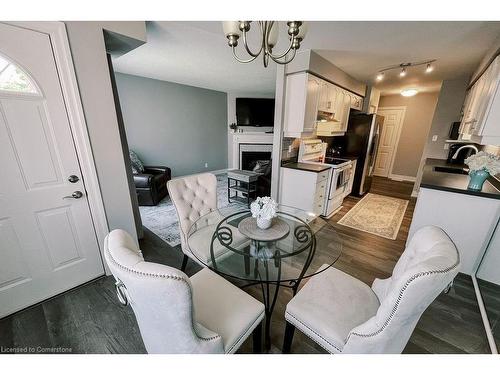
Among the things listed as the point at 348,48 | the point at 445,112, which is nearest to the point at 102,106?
the point at 348,48

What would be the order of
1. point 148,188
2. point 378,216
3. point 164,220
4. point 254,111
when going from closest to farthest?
point 164,220 → point 378,216 → point 148,188 → point 254,111

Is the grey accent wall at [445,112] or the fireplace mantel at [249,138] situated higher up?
the grey accent wall at [445,112]

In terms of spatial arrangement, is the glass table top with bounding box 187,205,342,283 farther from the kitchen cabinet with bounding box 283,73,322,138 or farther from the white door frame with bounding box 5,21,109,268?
the kitchen cabinet with bounding box 283,73,322,138

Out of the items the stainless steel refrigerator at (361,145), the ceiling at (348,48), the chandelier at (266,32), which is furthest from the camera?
the stainless steel refrigerator at (361,145)

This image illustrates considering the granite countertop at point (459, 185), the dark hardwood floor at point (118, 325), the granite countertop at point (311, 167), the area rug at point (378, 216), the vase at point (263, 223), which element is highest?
the granite countertop at point (459, 185)

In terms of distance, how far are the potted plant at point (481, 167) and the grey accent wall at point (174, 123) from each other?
521cm

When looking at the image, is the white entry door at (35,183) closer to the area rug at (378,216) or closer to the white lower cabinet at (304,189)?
the white lower cabinet at (304,189)

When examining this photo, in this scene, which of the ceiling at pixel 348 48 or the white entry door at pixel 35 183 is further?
the ceiling at pixel 348 48

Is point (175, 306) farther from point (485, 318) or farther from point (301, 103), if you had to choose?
point (301, 103)

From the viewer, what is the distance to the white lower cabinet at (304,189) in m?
2.98

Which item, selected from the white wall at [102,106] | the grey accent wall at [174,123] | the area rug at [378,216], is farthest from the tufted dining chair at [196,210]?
the grey accent wall at [174,123]

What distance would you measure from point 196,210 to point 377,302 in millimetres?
1593

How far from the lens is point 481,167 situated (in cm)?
181

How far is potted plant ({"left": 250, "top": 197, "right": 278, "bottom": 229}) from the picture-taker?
1481 millimetres
